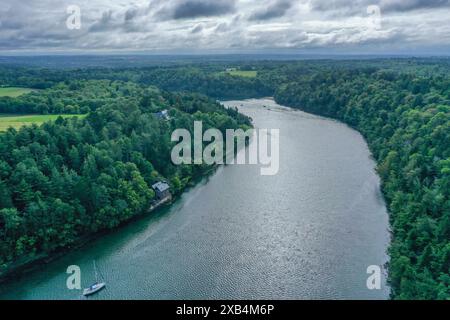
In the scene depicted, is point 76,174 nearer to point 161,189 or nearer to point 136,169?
point 136,169

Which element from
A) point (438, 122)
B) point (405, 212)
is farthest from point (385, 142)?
point (405, 212)

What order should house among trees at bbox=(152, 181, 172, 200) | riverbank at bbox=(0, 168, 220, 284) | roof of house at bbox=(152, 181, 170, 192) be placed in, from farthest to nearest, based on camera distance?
roof of house at bbox=(152, 181, 170, 192) → house among trees at bbox=(152, 181, 172, 200) → riverbank at bbox=(0, 168, 220, 284)

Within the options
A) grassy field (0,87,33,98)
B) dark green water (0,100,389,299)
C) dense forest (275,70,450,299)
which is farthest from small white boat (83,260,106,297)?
grassy field (0,87,33,98)

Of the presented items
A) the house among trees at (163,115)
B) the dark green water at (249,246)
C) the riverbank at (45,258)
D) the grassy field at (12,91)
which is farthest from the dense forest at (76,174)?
the grassy field at (12,91)

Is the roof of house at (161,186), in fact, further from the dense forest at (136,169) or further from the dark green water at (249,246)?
the dark green water at (249,246)

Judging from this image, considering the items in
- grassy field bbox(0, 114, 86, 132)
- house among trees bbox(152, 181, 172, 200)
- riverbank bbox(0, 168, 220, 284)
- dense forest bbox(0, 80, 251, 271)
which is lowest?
riverbank bbox(0, 168, 220, 284)

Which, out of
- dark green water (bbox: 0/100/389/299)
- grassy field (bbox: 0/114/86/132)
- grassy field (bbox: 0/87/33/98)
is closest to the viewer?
dark green water (bbox: 0/100/389/299)

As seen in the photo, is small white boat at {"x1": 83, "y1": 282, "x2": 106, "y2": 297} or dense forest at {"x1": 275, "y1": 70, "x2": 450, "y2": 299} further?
small white boat at {"x1": 83, "y1": 282, "x2": 106, "y2": 297}

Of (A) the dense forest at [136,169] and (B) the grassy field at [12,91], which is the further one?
(B) the grassy field at [12,91]

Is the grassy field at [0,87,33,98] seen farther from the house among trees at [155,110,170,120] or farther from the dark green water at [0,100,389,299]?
the dark green water at [0,100,389,299]
